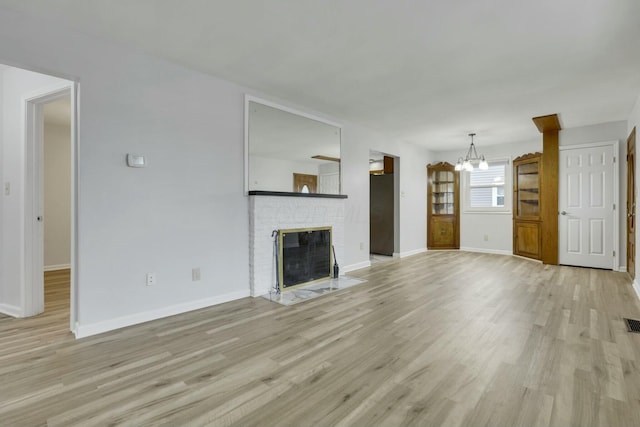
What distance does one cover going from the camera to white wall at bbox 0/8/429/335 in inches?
102

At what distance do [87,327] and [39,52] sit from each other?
7.16 ft

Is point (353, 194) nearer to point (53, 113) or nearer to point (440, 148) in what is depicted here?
point (440, 148)

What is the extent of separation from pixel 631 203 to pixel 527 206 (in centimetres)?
192

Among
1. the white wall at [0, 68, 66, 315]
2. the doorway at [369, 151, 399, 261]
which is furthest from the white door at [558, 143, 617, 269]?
the white wall at [0, 68, 66, 315]

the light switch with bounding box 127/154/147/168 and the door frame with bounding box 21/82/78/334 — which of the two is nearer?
the light switch with bounding box 127/154/147/168

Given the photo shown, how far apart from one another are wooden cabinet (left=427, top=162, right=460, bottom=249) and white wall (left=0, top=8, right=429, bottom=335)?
17.0 ft

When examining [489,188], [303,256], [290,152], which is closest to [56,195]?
[290,152]

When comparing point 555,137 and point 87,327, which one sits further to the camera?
point 555,137

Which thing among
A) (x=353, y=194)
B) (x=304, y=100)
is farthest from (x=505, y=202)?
(x=304, y=100)

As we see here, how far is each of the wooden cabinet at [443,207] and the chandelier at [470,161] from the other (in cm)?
51

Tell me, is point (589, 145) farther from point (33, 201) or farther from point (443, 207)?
point (33, 201)

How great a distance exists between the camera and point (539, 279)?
4.62m

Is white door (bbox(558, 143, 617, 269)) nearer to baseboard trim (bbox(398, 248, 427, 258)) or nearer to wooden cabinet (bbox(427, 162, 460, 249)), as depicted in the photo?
wooden cabinet (bbox(427, 162, 460, 249))

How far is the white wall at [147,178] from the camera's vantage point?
2.59m
